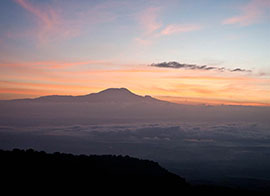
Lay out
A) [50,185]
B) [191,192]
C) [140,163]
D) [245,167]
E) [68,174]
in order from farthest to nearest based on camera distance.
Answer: [245,167] < [140,163] < [191,192] < [68,174] < [50,185]

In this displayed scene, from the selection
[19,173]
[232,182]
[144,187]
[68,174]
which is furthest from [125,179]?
[232,182]

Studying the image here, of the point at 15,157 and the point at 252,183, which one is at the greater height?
the point at 15,157

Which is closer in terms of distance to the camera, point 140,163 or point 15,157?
point 15,157

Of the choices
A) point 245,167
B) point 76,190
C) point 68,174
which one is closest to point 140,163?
point 68,174

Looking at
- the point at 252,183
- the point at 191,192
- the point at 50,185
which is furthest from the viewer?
the point at 252,183

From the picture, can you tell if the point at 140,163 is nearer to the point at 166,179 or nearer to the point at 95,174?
the point at 166,179

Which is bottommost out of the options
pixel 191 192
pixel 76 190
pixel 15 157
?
pixel 191 192

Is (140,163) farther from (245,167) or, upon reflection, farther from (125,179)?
(245,167)
